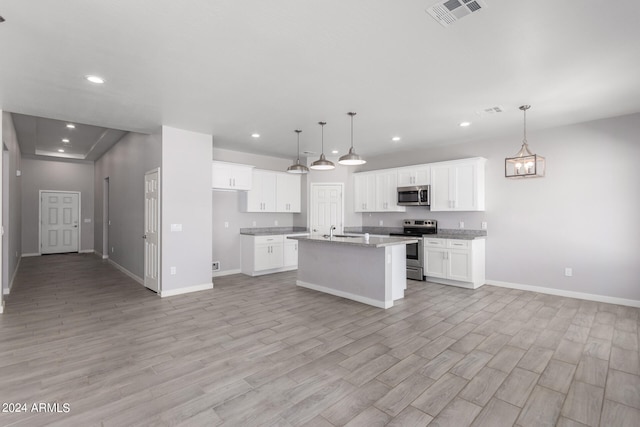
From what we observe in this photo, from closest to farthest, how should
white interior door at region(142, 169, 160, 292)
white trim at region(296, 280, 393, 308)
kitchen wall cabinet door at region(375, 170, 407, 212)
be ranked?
1. white trim at region(296, 280, 393, 308)
2. white interior door at region(142, 169, 160, 292)
3. kitchen wall cabinet door at region(375, 170, 407, 212)

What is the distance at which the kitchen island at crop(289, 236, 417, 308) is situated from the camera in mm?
4422

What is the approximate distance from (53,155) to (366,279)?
10.2 meters

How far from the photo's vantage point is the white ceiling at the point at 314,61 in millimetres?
2223

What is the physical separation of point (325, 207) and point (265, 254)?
74.5 inches

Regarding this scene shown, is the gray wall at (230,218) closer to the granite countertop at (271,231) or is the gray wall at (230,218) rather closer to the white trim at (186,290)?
the granite countertop at (271,231)

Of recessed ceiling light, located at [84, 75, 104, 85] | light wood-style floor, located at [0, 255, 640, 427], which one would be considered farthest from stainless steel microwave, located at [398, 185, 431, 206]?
recessed ceiling light, located at [84, 75, 104, 85]

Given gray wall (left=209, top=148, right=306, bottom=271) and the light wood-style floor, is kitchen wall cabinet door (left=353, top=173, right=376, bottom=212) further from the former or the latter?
the light wood-style floor

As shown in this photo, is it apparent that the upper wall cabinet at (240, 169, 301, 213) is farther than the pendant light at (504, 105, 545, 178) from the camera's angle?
Yes

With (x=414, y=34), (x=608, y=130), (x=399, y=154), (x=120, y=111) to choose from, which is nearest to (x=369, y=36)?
(x=414, y=34)

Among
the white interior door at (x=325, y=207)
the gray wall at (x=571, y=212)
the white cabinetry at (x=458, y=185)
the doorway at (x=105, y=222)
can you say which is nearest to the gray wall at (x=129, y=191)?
the doorway at (x=105, y=222)

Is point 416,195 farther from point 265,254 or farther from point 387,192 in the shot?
point 265,254

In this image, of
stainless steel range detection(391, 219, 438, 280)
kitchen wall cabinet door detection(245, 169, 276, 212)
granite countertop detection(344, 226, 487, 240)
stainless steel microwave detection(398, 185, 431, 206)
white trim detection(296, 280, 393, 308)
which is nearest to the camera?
white trim detection(296, 280, 393, 308)

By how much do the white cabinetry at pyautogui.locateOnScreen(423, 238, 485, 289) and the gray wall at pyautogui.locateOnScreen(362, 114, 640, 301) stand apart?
0.36 meters

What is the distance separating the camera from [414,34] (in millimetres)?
2490
